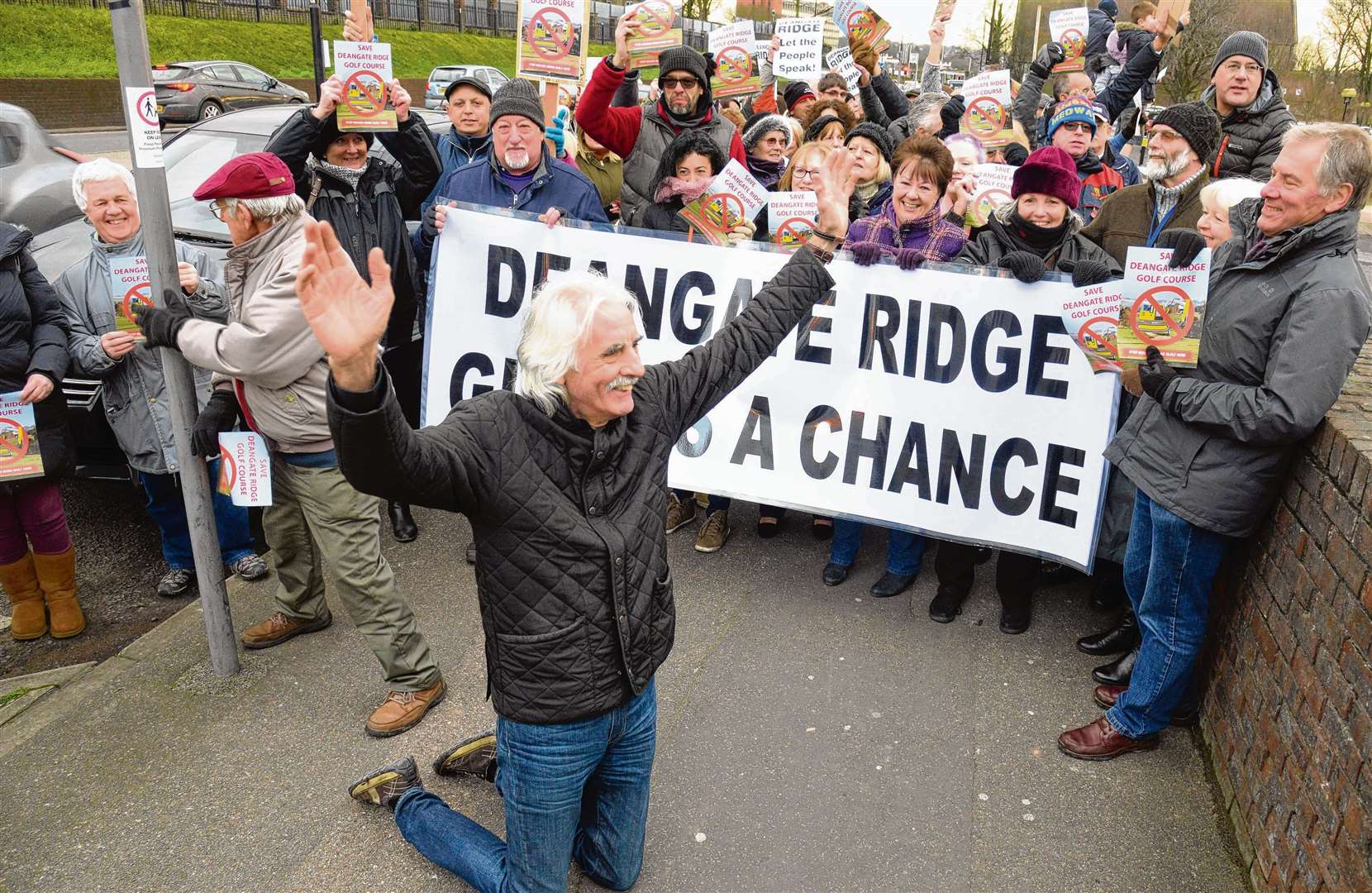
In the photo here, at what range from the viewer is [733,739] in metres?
3.66

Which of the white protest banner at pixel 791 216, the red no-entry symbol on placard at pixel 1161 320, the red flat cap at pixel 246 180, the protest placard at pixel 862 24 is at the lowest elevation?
the red no-entry symbol on placard at pixel 1161 320

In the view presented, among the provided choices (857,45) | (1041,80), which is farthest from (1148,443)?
(1041,80)

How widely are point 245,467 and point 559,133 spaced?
3.72 m

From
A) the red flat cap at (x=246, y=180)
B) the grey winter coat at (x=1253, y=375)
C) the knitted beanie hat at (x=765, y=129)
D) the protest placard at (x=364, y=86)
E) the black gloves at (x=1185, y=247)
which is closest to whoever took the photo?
the grey winter coat at (x=1253, y=375)

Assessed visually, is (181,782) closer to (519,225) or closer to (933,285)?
(519,225)

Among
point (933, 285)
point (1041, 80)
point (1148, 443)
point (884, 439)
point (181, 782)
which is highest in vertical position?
point (1041, 80)

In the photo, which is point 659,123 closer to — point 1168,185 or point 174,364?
point 1168,185

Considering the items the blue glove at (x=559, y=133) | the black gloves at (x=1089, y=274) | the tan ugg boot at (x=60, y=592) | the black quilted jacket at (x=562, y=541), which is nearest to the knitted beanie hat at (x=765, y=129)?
the blue glove at (x=559, y=133)

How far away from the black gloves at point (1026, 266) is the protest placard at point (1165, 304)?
0.80 meters

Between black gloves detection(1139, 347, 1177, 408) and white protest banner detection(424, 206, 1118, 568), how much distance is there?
0.77 metres

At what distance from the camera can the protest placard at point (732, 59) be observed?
640cm

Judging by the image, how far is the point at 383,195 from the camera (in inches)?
190

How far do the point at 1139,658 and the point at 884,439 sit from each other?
1407mm

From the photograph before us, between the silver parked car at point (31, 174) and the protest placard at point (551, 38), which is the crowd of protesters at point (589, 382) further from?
the silver parked car at point (31, 174)
